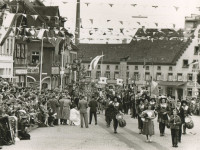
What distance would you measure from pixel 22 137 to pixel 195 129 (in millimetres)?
10599

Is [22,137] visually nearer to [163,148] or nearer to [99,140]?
[99,140]

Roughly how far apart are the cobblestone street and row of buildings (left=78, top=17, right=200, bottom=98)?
5749cm

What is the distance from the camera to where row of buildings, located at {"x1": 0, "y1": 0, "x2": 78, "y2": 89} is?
4400cm

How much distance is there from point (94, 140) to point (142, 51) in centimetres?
7201

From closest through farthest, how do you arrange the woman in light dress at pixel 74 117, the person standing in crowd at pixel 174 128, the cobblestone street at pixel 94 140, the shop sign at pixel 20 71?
the cobblestone street at pixel 94 140, the person standing in crowd at pixel 174 128, the woman in light dress at pixel 74 117, the shop sign at pixel 20 71

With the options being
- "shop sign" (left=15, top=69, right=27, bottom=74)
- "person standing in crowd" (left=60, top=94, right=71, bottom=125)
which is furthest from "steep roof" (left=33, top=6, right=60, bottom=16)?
"person standing in crowd" (left=60, top=94, right=71, bottom=125)

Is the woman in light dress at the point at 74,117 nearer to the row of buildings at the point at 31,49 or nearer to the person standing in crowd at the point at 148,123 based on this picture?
the person standing in crowd at the point at 148,123

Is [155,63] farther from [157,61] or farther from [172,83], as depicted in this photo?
[172,83]

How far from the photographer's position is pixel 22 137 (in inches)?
747

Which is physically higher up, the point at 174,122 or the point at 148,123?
the point at 174,122

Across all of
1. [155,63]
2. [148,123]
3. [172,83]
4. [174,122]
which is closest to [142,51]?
[155,63]

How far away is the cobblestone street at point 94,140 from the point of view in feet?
57.1

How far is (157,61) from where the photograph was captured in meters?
87.8

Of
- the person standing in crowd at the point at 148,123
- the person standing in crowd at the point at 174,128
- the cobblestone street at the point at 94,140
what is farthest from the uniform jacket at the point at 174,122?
the person standing in crowd at the point at 148,123
